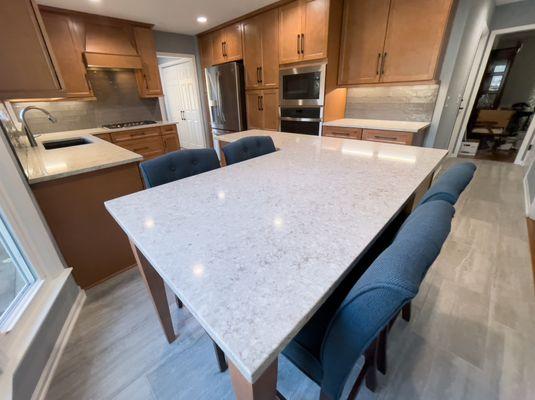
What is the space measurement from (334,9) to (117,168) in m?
3.01

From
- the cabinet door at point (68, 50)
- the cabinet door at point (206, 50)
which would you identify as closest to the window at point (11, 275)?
the cabinet door at point (68, 50)

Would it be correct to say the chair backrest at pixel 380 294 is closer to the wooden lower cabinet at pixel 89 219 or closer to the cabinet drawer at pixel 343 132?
the wooden lower cabinet at pixel 89 219

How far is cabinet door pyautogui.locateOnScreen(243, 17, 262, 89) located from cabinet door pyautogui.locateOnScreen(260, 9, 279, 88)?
3.3 inches

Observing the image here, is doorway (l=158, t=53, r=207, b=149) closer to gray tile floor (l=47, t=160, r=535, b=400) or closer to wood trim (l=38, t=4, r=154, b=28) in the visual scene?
wood trim (l=38, t=4, r=154, b=28)

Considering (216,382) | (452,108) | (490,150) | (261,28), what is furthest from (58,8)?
(490,150)

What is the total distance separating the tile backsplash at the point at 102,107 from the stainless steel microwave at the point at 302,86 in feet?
8.26

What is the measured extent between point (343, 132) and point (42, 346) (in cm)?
326

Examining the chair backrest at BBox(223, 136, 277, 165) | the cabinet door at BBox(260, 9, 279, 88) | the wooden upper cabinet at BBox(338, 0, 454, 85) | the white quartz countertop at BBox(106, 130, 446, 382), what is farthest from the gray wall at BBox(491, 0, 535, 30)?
the chair backrest at BBox(223, 136, 277, 165)

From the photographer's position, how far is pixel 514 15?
3367 mm

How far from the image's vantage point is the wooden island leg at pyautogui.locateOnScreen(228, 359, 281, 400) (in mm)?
458

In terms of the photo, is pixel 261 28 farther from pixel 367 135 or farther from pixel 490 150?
pixel 490 150

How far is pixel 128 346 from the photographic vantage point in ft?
4.20

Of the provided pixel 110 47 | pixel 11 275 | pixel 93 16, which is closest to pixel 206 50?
pixel 110 47

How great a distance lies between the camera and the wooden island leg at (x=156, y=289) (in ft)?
3.29
